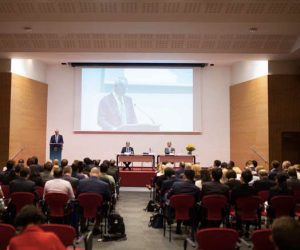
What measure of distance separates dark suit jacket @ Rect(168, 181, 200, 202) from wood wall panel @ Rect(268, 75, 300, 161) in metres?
8.24

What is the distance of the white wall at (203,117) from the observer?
16.5 metres

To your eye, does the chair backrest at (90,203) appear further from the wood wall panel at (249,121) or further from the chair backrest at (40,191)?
the wood wall panel at (249,121)

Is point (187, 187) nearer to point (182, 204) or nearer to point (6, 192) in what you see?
point (182, 204)

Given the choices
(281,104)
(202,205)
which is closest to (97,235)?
(202,205)

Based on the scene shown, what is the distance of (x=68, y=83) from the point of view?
654 inches

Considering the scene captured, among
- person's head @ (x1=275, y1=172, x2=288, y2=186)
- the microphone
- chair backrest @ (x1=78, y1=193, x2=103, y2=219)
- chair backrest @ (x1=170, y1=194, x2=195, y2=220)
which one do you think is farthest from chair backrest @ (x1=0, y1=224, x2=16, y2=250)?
the microphone

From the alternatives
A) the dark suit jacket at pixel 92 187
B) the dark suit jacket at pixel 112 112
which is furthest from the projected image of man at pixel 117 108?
the dark suit jacket at pixel 92 187

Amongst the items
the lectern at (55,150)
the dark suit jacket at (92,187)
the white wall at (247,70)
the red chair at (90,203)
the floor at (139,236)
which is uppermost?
the white wall at (247,70)

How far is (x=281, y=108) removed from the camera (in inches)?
528

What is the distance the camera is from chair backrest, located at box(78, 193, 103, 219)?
575 centimetres

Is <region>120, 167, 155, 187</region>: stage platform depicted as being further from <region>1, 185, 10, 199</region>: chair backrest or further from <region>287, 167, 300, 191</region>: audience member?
<region>1, 185, 10, 199</region>: chair backrest

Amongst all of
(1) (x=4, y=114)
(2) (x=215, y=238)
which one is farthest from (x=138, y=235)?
(1) (x=4, y=114)

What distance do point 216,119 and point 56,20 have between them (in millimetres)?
8961

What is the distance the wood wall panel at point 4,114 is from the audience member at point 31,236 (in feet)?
38.6
